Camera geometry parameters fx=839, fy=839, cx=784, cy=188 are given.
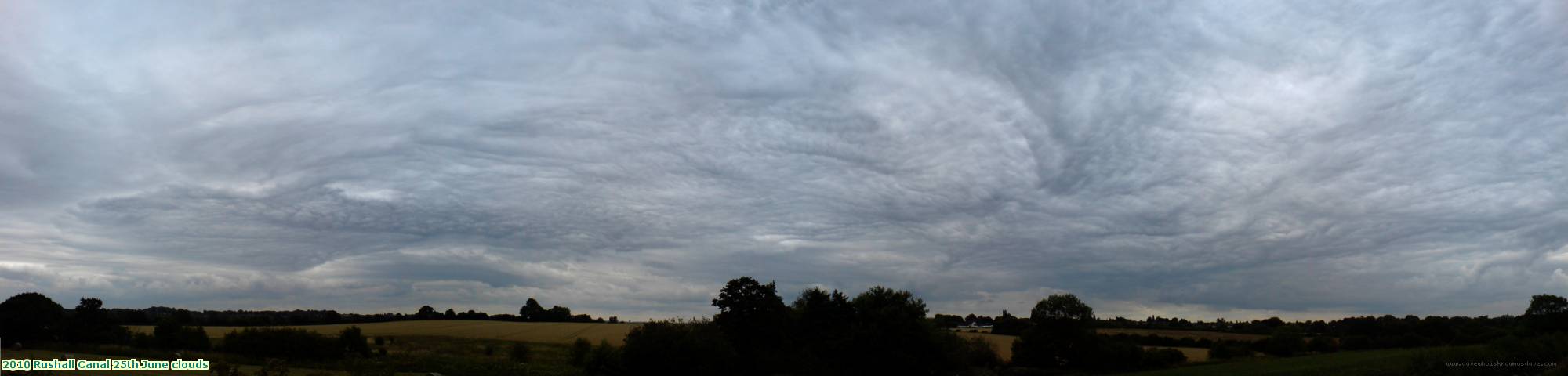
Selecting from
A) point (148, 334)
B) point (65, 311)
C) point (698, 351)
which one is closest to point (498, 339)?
point (148, 334)

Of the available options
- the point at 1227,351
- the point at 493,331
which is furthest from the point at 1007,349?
the point at 493,331

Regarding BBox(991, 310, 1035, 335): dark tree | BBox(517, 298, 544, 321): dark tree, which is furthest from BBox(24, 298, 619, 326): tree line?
BBox(991, 310, 1035, 335): dark tree

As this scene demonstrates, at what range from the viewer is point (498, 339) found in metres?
88.9

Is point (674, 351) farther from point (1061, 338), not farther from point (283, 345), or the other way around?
point (1061, 338)

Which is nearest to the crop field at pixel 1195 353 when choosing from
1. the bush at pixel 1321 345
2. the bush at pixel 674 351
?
the bush at pixel 1321 345

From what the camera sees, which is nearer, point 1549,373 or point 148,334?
point 1549,373

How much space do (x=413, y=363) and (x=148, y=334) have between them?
32811mm

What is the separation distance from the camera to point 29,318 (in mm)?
64688

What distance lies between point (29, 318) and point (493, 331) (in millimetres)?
42203

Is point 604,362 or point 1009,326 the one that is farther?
point 1009,326

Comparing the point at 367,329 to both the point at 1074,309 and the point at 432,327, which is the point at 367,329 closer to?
the point at 432,327

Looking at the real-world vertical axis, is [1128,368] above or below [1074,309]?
below

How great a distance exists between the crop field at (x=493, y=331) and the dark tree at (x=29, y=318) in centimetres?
1075

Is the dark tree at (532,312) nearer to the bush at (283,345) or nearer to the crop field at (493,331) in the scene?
the crop field at (493,331)
